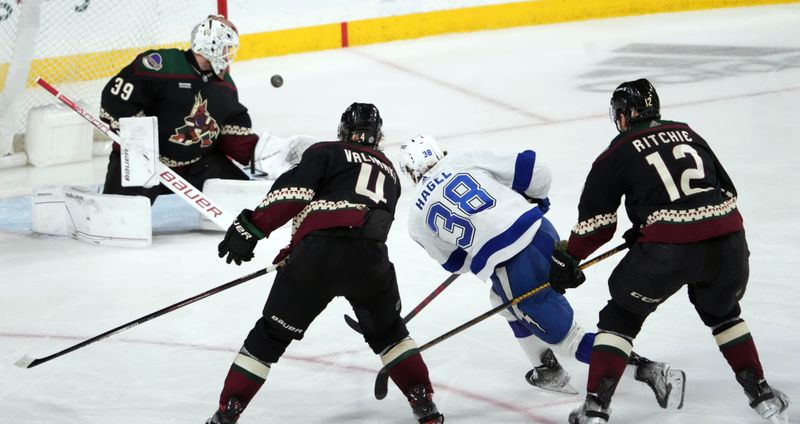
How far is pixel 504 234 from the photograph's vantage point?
3492mm

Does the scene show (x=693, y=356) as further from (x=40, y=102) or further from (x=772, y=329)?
(x=40, y=102)

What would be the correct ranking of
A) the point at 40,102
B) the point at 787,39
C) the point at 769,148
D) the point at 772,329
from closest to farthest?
the point at 772,329 < the point at 769,148 < the point at 40,102 < the point at 787,39

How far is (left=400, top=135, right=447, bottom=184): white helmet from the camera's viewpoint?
364 cm

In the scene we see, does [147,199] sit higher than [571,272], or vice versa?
[571,272]

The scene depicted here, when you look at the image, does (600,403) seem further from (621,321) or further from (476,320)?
(476,320)

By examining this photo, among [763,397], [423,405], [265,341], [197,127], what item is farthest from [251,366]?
[197,127]

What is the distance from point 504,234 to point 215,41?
2.03 m

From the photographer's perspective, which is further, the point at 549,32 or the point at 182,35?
the point at 549,32

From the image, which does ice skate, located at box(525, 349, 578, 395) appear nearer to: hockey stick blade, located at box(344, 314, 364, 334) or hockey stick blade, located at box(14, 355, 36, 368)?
hockey stick blade, located at box(344, 314, 364, 334)

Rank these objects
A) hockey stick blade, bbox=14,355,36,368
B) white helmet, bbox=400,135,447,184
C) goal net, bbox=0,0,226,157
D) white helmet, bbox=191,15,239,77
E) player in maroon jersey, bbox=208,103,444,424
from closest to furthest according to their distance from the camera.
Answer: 1. player in maroon jersey, bbox=208,103,444,424
2. white helmet, bbox=400,135,447,184
3. hockey stick blade, bbox=14,355,36,368
4. white helmet, bbox=191,15,239,77
5. goal net, bbox=0,0,226,157

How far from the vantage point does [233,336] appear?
4211 millimetres

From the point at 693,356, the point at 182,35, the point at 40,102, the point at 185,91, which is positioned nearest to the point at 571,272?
the point at 693,356

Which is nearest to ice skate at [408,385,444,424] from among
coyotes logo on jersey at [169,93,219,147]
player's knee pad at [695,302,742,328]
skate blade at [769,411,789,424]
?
player's knee pad at [695,302,742,328]

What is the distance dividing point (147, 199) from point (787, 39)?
224 inches
